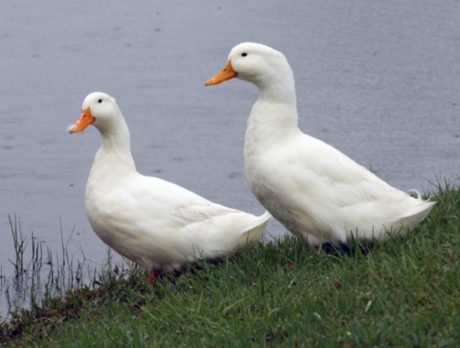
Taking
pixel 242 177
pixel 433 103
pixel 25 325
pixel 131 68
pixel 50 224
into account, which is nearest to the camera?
pixel 25 325

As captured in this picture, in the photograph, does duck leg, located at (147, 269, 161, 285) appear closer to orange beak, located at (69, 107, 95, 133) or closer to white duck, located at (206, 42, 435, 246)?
white duck, located at (206, 42, 435, 246)

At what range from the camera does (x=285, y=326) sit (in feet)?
16.5

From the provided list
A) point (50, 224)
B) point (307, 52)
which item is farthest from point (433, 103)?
point (50, 224)

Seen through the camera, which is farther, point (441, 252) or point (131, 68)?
point (131, 68)

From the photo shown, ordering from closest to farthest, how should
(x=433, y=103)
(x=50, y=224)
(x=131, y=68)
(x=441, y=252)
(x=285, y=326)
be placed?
(x=285, y=326) → (x=441, y=252) → (x=50, y=224) → (x=433, y=103) → (x=131, y=68)

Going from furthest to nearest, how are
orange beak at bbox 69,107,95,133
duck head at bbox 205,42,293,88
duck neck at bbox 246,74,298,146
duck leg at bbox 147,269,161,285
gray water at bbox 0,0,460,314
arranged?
gray water at bbox 0,0,460,314, orange beak at bbox 69,107,95,133, duck leg at bbox 147,269,161,285, duck head at bbox 205,42,293,88, duck neck at bbox 246,74,298,146

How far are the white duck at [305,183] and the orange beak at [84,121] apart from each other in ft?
3.25

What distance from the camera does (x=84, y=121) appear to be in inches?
266

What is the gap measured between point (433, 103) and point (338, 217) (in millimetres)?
5007

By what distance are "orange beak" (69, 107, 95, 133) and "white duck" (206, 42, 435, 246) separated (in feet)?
3.25

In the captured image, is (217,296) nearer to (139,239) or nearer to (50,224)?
(139,239)

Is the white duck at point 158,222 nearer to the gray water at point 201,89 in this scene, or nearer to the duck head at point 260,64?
the duck head at point 260,64

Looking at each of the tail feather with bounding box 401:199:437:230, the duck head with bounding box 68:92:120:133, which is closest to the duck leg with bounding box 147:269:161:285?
the duck head with bounding box 68:92:120:133

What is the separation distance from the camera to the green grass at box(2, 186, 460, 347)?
489 cm
